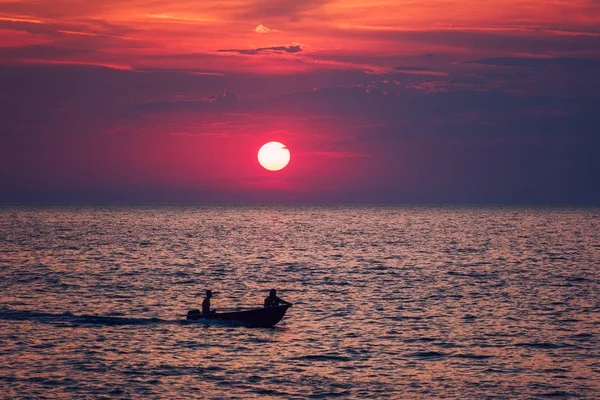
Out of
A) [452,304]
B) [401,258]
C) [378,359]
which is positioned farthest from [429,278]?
[378,359]

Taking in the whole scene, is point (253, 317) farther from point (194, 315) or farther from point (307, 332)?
point (194, 315)

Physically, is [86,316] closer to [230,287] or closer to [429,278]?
[230,287]

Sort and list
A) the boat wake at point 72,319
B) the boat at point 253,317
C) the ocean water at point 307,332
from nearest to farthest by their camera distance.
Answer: the ocean water at point 307,332 → the boat at point 253,317 → the boat wake at point 72,319

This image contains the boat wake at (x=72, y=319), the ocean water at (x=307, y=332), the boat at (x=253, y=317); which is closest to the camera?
the ocean water at (x=307, y=332)

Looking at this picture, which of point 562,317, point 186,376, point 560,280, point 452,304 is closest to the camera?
point 186,376

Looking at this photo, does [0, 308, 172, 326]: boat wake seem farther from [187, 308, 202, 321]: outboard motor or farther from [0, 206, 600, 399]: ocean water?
[187, 308, 202, 321]: outboard motor

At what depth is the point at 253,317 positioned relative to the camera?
46156 mm

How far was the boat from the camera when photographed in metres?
45.9

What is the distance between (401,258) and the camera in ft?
344

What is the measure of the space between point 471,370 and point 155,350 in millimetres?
15748

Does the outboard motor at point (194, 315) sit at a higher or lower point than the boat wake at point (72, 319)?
higher

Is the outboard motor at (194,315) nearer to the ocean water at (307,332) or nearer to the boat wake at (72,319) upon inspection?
the ocean water at (307,332)

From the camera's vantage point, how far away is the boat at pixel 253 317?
1806 inches

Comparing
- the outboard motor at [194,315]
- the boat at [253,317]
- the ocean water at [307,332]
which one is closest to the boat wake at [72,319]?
the ocean water at [307,332]
